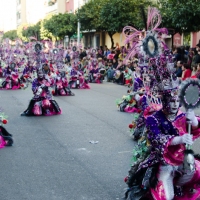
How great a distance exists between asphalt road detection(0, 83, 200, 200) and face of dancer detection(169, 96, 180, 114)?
1.45 m

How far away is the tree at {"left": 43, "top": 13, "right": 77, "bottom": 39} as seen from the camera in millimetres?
42438

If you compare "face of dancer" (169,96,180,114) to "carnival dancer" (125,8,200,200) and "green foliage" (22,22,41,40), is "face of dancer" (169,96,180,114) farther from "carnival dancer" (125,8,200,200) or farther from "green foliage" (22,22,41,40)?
"green foliage" (22,22,41,40)

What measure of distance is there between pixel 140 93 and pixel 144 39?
177 inches

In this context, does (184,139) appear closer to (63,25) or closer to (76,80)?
(76,80)

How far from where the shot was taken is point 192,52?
19594mm

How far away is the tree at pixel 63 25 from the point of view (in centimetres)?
4244

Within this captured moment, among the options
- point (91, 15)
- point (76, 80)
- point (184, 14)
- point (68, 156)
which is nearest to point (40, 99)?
point (68, 156)

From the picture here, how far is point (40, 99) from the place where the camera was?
12758 mm

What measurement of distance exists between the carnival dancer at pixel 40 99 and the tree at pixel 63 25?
93.4 ft

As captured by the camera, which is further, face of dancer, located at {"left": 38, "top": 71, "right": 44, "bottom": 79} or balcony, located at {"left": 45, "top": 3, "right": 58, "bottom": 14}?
balcony, located at {"left": 45, "top": 3, "right": 58, "bottom": 14}

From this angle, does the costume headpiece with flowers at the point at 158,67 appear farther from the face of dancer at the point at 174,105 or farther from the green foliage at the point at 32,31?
the green foliage at the point at 32,31

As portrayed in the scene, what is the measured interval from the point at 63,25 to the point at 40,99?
1275 inches

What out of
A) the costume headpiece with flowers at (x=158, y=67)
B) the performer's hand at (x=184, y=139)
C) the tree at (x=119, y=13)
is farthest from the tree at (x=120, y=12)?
the performer's hand at (x=184, y=139)

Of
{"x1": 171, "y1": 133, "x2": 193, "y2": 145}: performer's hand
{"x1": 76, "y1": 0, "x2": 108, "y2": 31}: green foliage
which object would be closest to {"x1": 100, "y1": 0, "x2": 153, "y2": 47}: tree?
{"x1": 76, "y1": 0, "x2": 108, "y2": 31}: green foliage
